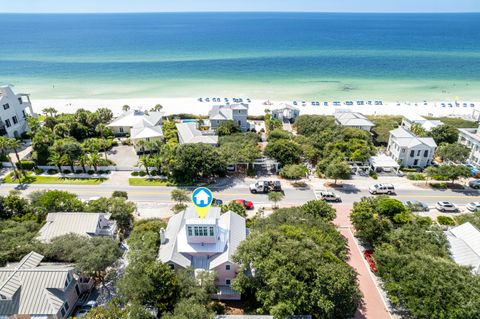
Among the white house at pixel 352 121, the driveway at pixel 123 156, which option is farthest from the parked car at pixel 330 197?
the driveway at pixel 123 156

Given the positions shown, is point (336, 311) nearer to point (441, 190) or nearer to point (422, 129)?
point (441, 190)

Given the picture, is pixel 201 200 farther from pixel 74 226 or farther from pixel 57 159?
pixel 57 159

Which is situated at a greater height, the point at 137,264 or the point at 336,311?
the point at 137,264

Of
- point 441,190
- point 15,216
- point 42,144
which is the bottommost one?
point 441,190

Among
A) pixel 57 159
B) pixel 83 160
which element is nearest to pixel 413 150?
pixel 83 160

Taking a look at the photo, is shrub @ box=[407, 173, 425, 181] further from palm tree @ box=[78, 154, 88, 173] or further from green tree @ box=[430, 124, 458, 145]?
palm tree @ box=[78, 154, 88, 173]

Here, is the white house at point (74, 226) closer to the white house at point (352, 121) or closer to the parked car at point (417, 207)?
the parked car at point (417, 207)

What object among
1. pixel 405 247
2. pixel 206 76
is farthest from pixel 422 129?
pixel 206 76
